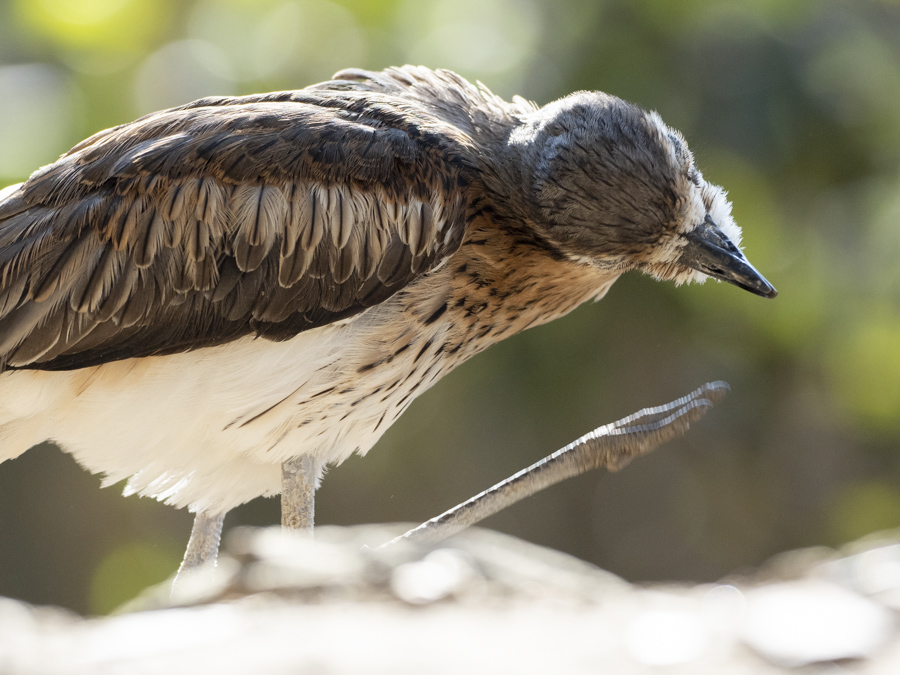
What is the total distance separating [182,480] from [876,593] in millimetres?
2488

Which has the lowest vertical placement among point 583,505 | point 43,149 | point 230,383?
point 583,505

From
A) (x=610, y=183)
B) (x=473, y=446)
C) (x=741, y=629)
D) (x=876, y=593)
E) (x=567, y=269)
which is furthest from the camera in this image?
(x=473, y=446)

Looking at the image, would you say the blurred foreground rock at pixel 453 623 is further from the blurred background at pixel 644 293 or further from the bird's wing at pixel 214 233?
the blurred background at pixel 644 293

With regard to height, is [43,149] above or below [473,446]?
above

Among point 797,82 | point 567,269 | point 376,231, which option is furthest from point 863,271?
point 376,231

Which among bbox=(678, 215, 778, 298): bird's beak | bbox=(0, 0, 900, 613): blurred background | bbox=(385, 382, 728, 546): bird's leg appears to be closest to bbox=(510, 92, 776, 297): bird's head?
bbox=(678, 215, 778, 298): bird's beak

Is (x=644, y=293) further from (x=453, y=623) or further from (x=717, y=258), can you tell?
(x=453, y=623)

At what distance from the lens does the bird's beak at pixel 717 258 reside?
10.2 ft

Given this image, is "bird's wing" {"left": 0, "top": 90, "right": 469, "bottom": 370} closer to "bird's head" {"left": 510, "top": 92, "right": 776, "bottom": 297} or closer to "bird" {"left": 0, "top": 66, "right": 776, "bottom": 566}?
"bird" {"left": 0, "top": 66, "right": 776, "bottom": 566}

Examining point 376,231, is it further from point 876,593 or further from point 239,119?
point 876,593

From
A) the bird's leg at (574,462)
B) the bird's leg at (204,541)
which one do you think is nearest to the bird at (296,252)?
the bird's leg at (574,462)

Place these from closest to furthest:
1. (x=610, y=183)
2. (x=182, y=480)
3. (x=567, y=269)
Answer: (x=610, y=183) < (x=567, y=269) < (x=182, y=480)

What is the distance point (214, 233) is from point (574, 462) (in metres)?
1.52

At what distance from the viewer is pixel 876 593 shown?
229 centimetres
